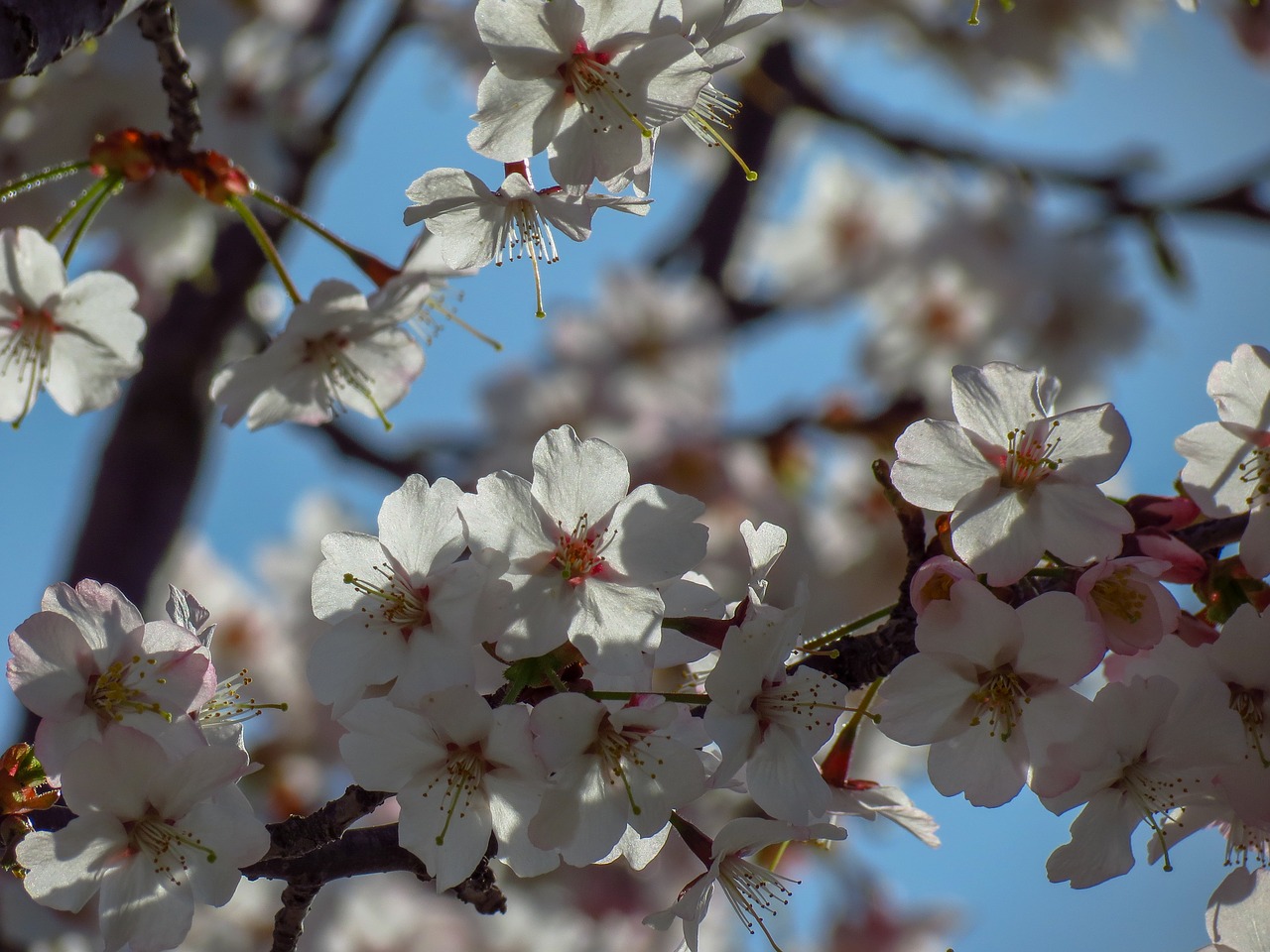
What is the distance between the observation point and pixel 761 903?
1.30m

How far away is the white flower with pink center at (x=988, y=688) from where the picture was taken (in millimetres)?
1108

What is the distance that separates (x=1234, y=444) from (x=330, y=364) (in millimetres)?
1139

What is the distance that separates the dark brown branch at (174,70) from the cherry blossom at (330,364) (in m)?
0.29

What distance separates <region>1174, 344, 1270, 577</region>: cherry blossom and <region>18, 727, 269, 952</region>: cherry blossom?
1040 millimetres

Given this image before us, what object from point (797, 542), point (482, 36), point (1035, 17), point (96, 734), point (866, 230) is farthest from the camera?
point (866, 230)

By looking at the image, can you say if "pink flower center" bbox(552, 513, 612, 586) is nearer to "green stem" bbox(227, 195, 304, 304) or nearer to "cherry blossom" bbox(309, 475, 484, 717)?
"cherry blossom" bbox(309, 475, 484, 717)

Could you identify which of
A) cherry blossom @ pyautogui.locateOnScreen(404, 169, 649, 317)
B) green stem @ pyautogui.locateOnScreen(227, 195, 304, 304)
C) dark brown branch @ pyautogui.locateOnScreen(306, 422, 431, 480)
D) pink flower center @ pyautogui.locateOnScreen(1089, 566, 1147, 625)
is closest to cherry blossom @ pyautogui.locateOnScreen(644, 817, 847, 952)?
pink flower center @ pyautogui.locateOnScreen(1089, 566, 1147, 625)

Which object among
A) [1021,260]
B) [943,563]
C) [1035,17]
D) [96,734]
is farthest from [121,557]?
[1035,17]

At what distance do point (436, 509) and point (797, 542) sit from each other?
116 inches

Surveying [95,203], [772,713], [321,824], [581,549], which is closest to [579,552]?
[581,549]

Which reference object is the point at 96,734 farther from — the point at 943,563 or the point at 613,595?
the point at 943,563

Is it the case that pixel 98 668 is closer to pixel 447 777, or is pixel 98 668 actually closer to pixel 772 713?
pixel 447 777

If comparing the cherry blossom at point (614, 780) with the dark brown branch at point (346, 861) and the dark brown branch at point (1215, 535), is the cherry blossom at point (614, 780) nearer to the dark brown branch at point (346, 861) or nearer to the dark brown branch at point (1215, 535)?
the dark brown branch at point (346, 861)

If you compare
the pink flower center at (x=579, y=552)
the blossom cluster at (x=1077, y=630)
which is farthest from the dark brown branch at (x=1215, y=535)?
the pink flower center at (x=579, y=552)
